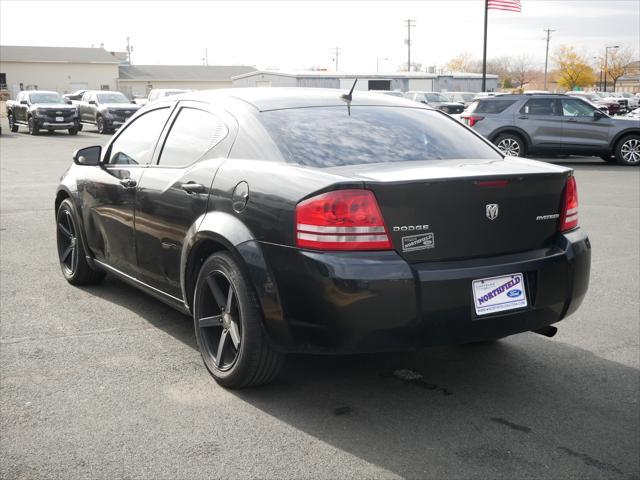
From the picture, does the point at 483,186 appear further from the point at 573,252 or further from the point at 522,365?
the point at 522,365

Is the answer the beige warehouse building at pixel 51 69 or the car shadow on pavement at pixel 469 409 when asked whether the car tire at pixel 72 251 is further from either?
the beige warehouse building at pixel 51 69

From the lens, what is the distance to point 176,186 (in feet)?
15.9

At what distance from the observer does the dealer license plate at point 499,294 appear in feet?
12.7

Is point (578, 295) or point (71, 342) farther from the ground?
point (578, 295)

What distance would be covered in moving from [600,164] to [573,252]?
56.0 ft

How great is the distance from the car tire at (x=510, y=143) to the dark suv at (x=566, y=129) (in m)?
0.03

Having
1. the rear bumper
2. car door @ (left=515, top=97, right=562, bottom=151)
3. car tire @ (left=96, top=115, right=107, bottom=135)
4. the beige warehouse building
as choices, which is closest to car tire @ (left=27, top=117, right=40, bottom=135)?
car tire @ (left=96, top=115, right=107, bottom=135)

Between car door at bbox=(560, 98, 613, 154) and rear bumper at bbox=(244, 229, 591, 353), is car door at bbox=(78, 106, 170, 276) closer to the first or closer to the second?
rear bumper at bbox=(244, 229, 591, 353)

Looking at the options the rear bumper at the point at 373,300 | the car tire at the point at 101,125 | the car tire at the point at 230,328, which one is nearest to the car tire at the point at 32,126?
the car tire at the point at 101,125

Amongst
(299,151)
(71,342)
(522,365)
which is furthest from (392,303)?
(71,342)

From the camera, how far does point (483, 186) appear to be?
3.96m

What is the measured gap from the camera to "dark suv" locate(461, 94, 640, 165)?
19.5 m

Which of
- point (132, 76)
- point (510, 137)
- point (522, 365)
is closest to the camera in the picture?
point (522, 365)

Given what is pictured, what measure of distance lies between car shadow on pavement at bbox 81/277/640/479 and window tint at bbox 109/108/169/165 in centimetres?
129
